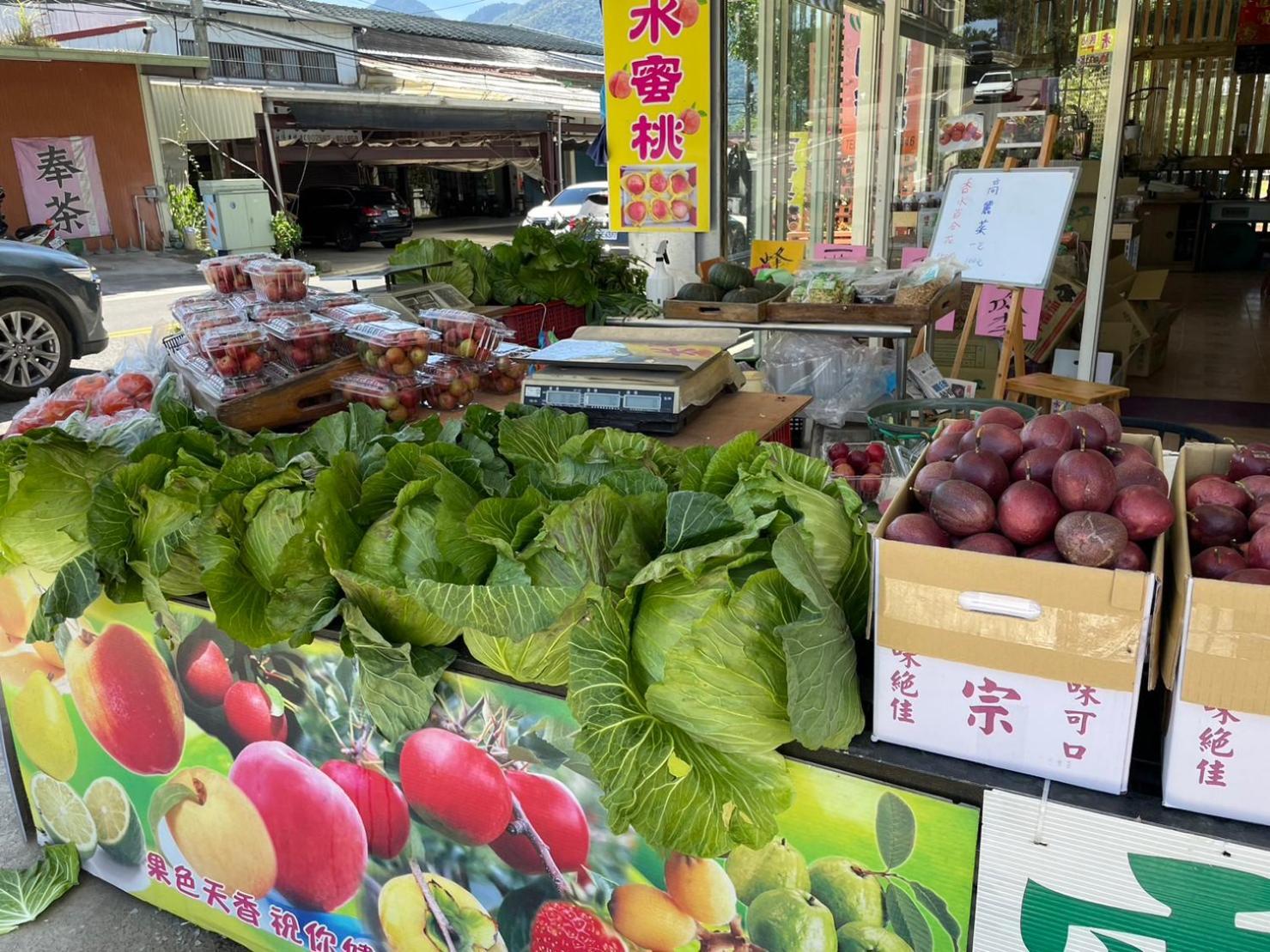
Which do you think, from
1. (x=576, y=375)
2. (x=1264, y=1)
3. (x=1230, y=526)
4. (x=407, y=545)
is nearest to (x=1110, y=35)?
(x=576, y=375)

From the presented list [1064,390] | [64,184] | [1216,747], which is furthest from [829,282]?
[64,184]

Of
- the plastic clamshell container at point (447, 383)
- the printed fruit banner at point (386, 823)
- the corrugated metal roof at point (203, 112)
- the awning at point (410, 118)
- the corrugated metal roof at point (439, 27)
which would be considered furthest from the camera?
the corrugated metal roof at point (439, 27)

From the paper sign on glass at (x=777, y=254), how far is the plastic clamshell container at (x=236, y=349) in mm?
4061

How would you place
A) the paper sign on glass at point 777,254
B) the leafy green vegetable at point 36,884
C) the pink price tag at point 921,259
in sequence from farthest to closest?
1. the paper sign on glass at point 777,254
2. the pink price tag at point 921,259
3. the leafy green vegetable at point 36,884

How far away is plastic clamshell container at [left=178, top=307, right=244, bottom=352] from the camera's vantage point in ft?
9.00

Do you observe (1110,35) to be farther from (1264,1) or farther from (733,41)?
(1264,1)

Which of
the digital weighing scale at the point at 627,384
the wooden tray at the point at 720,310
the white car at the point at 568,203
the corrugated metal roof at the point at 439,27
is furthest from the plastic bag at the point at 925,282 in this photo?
the corrugated metal roof at the point at 439,27

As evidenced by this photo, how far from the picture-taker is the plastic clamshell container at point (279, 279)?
9.80 ft

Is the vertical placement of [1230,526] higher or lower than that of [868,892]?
higher

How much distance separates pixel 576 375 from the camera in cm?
268

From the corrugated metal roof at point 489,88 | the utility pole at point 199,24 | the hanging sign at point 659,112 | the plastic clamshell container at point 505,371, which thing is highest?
the utility pole at point 199,24

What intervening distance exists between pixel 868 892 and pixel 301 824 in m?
1.17

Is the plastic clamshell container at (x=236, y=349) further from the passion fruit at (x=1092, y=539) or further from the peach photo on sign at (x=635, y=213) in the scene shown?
the peach photo on sign at (x=635, y=213)

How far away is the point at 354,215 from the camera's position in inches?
779
